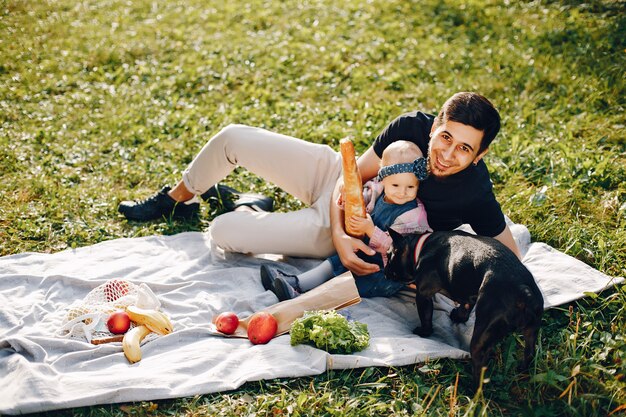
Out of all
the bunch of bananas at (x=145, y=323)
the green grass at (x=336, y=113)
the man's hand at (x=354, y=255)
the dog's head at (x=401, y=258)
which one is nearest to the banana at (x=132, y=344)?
the bunch of bananas at (x=145, y=323)

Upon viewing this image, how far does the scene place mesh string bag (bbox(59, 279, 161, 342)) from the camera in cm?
403

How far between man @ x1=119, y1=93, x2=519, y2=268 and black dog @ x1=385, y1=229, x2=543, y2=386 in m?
0.32

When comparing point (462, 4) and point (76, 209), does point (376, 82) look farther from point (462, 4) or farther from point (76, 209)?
point (76, 209)

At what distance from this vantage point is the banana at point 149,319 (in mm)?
4024

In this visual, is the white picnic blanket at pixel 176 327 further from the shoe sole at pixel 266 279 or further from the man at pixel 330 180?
the man at pixel 330 180

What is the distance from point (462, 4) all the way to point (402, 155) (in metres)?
6.54

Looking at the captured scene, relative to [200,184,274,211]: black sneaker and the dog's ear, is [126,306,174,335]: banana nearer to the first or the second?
the dog's ear

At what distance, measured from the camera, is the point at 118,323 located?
3992 mm

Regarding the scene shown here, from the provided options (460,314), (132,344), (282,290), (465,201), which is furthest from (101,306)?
(465,201)

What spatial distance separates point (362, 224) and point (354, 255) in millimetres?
224

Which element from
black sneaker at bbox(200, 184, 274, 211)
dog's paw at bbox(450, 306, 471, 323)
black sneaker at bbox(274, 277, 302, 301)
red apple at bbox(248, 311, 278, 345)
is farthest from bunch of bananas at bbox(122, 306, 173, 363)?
dog's paw at bbox(450, 306, 471, 323)

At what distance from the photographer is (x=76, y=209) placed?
583 cm

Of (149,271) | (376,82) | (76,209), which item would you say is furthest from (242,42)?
(149,271)

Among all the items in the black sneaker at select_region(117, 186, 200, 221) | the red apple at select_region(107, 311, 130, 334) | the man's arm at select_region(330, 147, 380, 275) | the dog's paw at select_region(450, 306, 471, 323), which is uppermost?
the man's arm at select_region(330, 147, 380, 275)
